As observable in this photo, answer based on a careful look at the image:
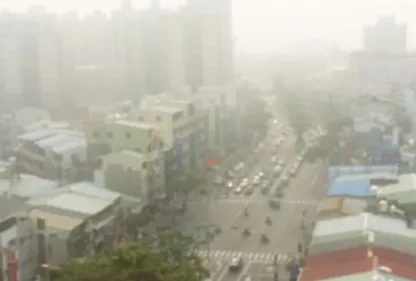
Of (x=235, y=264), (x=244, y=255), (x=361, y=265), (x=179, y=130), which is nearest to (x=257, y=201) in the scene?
(x=179, y=130)

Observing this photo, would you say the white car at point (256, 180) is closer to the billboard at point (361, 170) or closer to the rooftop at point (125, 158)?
the billboard at point (361, 170)

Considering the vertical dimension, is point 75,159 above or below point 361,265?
above

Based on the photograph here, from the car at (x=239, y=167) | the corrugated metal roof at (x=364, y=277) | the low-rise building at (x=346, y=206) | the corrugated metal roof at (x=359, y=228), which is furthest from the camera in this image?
the car at (x=239, y=167)

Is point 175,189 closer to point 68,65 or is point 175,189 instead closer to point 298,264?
point 298,264

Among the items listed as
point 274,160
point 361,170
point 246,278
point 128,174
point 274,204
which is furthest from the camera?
point 274,160

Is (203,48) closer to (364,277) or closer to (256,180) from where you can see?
(256,180)

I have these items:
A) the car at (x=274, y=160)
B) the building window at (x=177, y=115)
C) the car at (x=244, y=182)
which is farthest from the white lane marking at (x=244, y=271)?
the car at (x=274, y=160)
